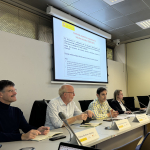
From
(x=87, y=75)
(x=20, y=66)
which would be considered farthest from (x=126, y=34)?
(x=20, y=66)

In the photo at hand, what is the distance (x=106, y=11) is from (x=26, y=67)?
6.67ft

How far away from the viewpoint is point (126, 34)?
507 centimetres

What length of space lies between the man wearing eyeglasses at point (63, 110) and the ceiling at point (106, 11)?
72.4 inches

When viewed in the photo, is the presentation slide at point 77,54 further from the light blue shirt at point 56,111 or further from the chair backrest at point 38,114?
the chair backrest at point 38,114

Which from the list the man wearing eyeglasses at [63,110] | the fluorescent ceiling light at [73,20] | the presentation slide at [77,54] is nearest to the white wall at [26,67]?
the presentation slide at [77,54]

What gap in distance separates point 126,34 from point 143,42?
78 cm

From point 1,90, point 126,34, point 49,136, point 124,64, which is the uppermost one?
point 126,34

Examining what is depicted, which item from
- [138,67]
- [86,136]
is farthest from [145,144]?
[138,67]

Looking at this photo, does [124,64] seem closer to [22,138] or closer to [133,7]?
[133,7]

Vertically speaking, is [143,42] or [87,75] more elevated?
[143,42]

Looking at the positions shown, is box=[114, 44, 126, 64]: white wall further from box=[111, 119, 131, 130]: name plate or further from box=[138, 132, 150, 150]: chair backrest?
box=[138, 132, 150, 150]: chair backrest

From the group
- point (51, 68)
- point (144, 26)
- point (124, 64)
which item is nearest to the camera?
point (51, 68)

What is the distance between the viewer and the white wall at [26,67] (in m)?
2.72

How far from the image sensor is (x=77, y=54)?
3.85 meters
